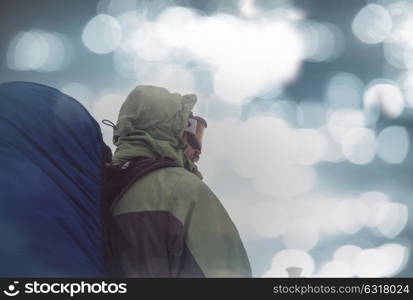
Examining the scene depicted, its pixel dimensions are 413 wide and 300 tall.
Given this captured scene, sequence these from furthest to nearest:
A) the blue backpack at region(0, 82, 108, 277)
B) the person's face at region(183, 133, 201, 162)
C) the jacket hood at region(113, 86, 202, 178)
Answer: the person's face at region(183, 133, 201, 162), the jacket hood at region(113, 86, 202, 178), the blue backpack at region(0, 82, 108, 277)

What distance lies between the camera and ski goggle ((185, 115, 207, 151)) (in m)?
2.21

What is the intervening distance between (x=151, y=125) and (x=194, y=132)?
1.19 feet

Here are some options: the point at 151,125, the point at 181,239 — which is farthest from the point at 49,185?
the point at 151,125

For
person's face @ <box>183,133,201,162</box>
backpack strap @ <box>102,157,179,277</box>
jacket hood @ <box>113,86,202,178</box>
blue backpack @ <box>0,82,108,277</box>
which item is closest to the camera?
blue backpack @ <box>0,82,108,277</box>

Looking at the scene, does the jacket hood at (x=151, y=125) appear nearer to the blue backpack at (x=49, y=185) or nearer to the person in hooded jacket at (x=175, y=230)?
the person in hooded jacket at (x=175, y=230)

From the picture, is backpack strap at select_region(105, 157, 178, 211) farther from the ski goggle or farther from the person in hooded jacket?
the ski goggle

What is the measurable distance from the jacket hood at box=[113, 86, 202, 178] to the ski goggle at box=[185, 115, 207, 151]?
0.24m

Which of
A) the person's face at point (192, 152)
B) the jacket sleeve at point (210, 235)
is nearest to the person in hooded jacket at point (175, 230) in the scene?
the jacket sleeve at point (210, 235)

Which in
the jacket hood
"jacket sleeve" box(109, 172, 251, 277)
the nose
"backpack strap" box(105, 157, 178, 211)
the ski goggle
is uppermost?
the ski goggle

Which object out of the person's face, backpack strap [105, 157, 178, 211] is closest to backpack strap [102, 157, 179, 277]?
backpack strap [105, 157, 178, 211]

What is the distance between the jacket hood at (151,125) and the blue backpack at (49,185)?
235mm

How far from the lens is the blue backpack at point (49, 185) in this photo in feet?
4.52

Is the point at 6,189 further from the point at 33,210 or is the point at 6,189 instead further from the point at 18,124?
the point at 18,124

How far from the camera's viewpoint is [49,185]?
56.6 inches
